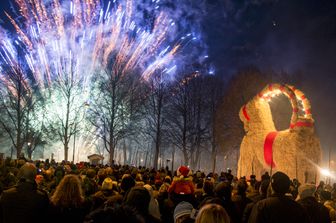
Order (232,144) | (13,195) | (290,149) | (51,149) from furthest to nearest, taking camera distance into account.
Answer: (51,149) < (232,144) < (290,149) < (13,195)

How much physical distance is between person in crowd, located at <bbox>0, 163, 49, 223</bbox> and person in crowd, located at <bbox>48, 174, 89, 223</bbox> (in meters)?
0.14

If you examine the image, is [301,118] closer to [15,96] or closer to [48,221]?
[48,221]

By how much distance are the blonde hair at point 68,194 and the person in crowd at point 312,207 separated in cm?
355

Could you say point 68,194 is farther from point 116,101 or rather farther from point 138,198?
point 116,101

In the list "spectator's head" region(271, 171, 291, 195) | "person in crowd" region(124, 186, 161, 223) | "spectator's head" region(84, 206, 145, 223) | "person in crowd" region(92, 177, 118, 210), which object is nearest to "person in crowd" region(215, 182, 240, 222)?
"spectator's head" region(271, 171, 291, 195)

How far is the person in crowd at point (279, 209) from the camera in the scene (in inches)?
200

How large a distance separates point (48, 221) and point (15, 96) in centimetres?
4229

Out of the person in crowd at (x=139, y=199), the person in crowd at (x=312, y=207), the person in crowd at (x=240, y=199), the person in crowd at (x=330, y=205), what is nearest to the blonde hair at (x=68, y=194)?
the person in crowd at (x=139, y=199)

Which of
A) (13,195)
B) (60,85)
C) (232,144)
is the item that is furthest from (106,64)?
(13,195)

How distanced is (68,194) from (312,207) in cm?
384

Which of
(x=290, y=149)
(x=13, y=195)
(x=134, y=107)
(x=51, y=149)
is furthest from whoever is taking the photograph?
(x=51, y=149)

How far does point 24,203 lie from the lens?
226 inches

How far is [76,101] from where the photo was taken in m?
45.9

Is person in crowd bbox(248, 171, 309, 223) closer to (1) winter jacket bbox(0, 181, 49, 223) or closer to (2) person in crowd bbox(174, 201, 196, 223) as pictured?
(2) person in crowd bbox(174, 201, 196, 223)
